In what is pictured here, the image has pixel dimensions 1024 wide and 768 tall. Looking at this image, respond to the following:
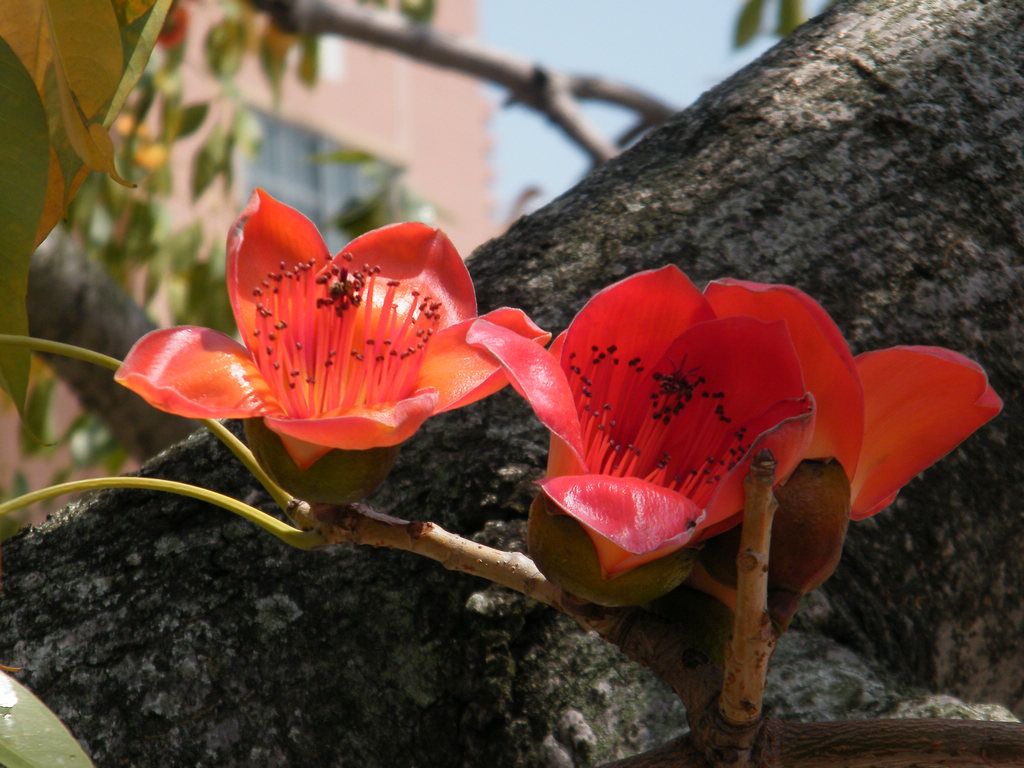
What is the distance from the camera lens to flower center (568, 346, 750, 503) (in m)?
0.46

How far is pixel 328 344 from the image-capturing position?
50 cm

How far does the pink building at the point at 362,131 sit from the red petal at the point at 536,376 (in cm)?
604

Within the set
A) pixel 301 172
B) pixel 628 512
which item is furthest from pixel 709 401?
pixel 301 172

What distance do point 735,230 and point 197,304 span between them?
1.84 meters

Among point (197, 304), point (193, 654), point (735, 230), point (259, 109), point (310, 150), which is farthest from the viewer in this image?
point (310, 150)

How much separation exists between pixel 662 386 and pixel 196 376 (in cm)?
21

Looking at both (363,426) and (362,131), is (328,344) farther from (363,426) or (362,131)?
(362,131)

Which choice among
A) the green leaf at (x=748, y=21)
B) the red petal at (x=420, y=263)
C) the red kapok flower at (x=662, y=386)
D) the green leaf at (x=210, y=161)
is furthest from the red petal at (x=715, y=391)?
the green leaf at (x=748, y=21)

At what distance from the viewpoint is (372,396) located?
486mm

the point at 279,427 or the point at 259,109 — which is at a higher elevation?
the point at 279,427

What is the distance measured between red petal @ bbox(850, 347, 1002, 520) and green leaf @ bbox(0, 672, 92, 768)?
36 centimetres

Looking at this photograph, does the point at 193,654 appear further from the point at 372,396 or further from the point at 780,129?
the point at 780,129

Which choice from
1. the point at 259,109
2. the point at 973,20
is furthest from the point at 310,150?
the point at 973,20

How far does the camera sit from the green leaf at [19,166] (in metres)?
0.49
